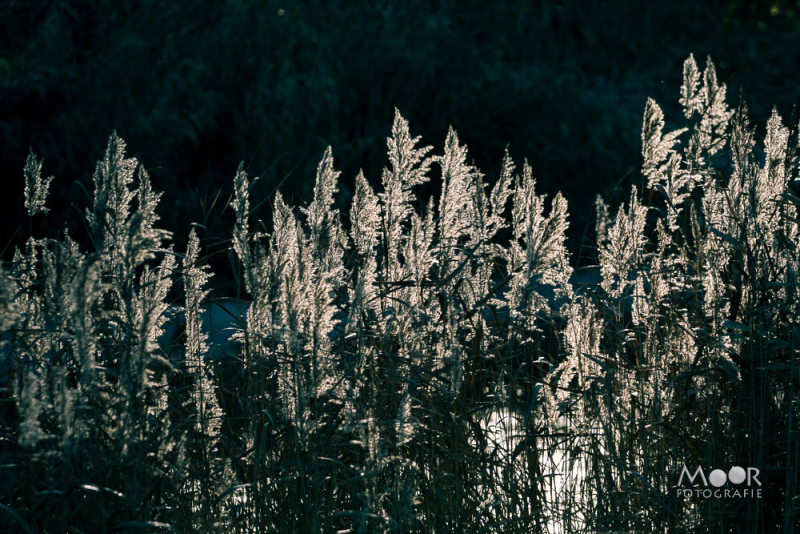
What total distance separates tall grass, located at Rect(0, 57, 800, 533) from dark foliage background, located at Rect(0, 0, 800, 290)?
392cm

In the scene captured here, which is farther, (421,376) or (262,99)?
(262,99)

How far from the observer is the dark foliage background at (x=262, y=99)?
7.32m

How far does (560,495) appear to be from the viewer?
109 inches

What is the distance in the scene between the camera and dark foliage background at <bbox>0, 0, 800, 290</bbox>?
288 inches

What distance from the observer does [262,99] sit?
743 cm

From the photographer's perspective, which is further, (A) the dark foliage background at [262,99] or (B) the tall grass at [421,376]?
(A) the dark foliage background at [262,99]

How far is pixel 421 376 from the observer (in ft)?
8.89

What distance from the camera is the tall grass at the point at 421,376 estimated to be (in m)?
2.29

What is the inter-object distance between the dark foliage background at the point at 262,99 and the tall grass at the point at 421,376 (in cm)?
392

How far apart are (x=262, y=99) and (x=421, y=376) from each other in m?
5.15

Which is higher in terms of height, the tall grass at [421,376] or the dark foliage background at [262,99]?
the dark foliage background at [262,99]

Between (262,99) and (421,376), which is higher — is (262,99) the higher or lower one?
the higher one

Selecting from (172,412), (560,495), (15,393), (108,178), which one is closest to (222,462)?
(172,412)

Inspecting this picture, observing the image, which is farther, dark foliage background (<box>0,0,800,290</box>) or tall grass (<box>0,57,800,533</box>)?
Answer: dark foliage background (<box>0,0,800,290</box>)
